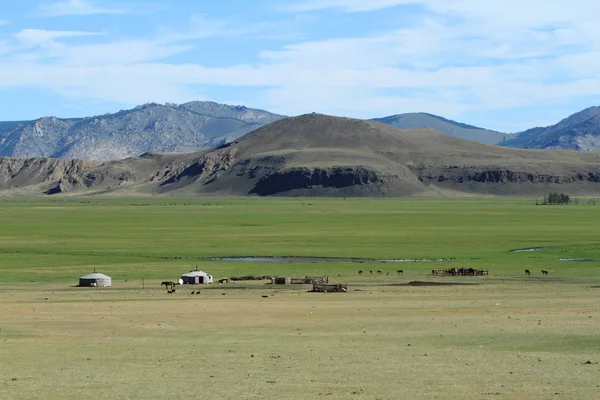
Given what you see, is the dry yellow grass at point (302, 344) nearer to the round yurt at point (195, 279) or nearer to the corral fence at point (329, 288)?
the corral fence at point (329, 288)

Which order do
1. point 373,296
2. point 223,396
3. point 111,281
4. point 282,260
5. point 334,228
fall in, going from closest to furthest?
1. point 223,396
2. point 373,296
3. point 111,281
4. point 282,260
5. point 334,228

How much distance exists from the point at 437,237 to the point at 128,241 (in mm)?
36642

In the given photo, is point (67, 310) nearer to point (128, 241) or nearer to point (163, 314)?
point (163, 314)

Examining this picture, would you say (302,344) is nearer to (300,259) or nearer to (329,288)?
(329,288)

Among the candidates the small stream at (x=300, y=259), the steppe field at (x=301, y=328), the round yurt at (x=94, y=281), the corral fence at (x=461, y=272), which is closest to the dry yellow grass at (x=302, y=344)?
the steppe field at (x=301, y=328)

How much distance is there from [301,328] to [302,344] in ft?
18.9

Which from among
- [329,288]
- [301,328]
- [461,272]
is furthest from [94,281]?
[301,328]

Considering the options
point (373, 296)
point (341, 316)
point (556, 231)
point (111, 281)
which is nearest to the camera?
point (341, 316)

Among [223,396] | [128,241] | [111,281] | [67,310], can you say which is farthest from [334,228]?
[223,396]

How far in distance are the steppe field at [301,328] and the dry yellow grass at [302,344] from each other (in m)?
0.08

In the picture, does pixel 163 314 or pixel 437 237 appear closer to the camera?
pixel 163 314

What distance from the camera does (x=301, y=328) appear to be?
4434 centimetres

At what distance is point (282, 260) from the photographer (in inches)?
3698

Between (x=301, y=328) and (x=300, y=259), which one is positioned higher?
(x=300, y=259)
